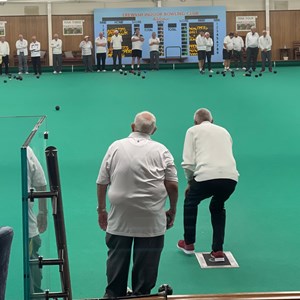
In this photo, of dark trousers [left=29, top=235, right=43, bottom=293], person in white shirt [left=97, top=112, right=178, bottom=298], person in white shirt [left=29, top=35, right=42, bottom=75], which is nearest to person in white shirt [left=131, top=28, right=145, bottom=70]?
person in white shirt [left=29, top=35, right=42, bottom=75]

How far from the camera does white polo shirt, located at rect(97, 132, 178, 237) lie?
13.1ft

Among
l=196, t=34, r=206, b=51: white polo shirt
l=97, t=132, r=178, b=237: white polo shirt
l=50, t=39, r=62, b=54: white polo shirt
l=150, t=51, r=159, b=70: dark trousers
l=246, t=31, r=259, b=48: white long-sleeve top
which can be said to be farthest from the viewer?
l=150, t=51, r=159, b=70: dark trousers

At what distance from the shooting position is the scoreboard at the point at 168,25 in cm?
2873

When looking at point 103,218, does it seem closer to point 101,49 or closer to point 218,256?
point 218,256

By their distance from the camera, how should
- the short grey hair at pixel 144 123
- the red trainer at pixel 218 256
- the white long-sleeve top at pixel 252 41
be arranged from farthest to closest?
the white long-sleeve top at pixel 252 41 → the red trainer at pixel 218 256 → the short grey hair at pixel 144 123

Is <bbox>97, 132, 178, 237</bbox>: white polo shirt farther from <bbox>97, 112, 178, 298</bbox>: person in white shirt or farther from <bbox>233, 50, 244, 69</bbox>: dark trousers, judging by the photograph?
<bbox>233, 50, 244, 69</bbox>: dark trousers

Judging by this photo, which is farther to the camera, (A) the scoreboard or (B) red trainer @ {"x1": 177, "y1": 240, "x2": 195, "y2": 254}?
(A) the scoreboard

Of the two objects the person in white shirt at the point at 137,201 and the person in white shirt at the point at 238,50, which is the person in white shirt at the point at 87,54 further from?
the person in white shirt at the point at 137,201

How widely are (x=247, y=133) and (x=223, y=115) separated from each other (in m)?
1.78

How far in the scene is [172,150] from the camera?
10648 mm

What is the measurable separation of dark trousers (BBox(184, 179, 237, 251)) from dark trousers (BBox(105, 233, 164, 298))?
1.26 metres

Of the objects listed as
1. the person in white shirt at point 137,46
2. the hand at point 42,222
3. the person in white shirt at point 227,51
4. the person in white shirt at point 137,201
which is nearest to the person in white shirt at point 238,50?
the person in white shirt at point 227,51

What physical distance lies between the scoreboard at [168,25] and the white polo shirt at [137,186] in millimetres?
25039

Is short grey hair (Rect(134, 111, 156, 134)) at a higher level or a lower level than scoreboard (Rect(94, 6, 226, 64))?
lower
